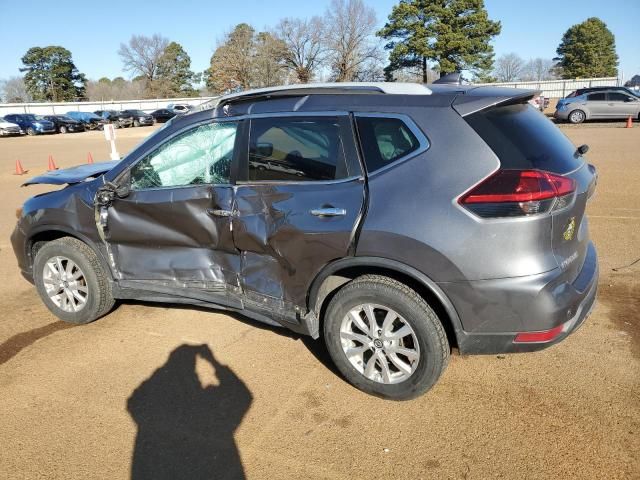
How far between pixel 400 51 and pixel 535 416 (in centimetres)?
4811

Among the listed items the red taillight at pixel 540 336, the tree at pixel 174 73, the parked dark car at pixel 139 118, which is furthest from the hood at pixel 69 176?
the tree at pixel 174 73

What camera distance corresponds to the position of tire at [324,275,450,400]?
111 inches

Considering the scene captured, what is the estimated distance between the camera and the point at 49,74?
256 ft

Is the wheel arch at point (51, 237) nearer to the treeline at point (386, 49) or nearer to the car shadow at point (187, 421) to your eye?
the car shadow at point (187, 421)

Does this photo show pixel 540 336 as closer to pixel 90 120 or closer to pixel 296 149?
pixel 296 149

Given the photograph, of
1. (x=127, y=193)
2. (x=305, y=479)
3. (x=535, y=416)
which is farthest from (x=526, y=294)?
(x=127, y=193)

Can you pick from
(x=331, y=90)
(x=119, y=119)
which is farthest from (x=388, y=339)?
(x=119, y=119)

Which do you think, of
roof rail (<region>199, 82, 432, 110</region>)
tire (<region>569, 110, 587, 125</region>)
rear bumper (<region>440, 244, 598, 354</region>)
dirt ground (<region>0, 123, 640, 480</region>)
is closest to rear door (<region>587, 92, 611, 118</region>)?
tire (<region>569, 110, 587, 125</region>)

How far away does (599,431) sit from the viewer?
2.71 metres

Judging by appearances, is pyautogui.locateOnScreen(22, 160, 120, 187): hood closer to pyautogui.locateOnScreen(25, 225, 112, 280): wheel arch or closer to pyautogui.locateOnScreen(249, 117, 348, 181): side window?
pyautogui.locateOnScreen(25, 225, 112, 280): wheel arch

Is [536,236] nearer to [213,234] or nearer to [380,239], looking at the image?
[380,239]

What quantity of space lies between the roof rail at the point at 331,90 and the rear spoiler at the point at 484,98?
22 cm

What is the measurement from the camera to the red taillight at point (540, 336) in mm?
2681

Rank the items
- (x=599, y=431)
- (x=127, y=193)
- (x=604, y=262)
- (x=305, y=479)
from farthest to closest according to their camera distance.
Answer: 1. (x=604, y=262)
2. (x=127, y=193)
3. (x=599, y=431)
4. (x=305, y=479)
